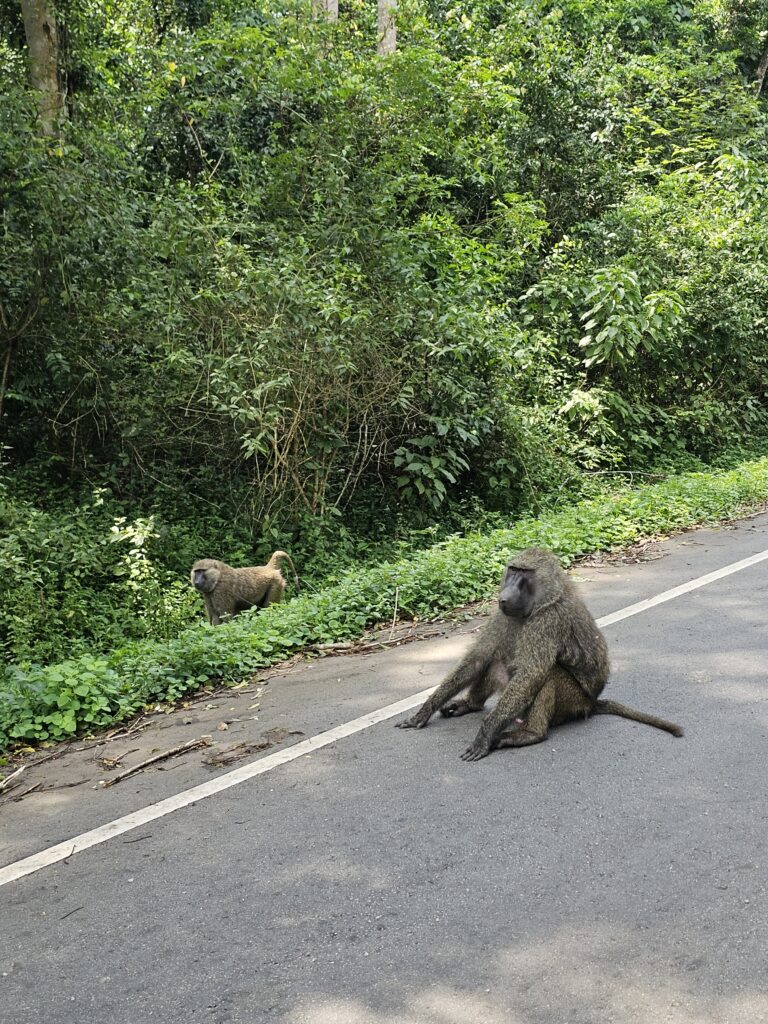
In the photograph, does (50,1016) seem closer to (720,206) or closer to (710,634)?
(710,634)

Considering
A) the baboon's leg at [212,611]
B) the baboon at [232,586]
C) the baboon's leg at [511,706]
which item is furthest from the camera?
the baboon's leg at [212,611]

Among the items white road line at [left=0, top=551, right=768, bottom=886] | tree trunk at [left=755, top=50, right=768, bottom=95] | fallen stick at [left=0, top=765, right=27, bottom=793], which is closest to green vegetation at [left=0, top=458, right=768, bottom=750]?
fallen stick at [left=0, top=765, right=27, bottom=793]

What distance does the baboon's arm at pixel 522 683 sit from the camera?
4711mm

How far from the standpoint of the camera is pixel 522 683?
478cm

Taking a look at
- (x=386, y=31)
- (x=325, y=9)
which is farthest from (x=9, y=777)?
(x=386, y=31)

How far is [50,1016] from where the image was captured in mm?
2916

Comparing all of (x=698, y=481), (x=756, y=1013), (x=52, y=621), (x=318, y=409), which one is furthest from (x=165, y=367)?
(x=756, y=1013)

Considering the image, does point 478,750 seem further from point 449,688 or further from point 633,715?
point 633,715

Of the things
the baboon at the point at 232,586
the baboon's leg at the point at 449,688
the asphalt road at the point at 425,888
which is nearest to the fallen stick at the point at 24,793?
the asphalt road at the point at 425,888

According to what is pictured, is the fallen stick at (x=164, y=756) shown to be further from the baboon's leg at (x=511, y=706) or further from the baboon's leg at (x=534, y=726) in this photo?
the baboon's leg at (x=534, y=726)

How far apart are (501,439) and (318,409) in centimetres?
268

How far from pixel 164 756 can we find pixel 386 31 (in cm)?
1602

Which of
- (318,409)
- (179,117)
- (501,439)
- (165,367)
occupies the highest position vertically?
(179,117)

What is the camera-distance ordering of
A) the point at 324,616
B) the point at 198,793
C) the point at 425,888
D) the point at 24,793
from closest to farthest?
the point at 425,888 → the point at 198,793 → the point at 24,793 → the point at 324,616
